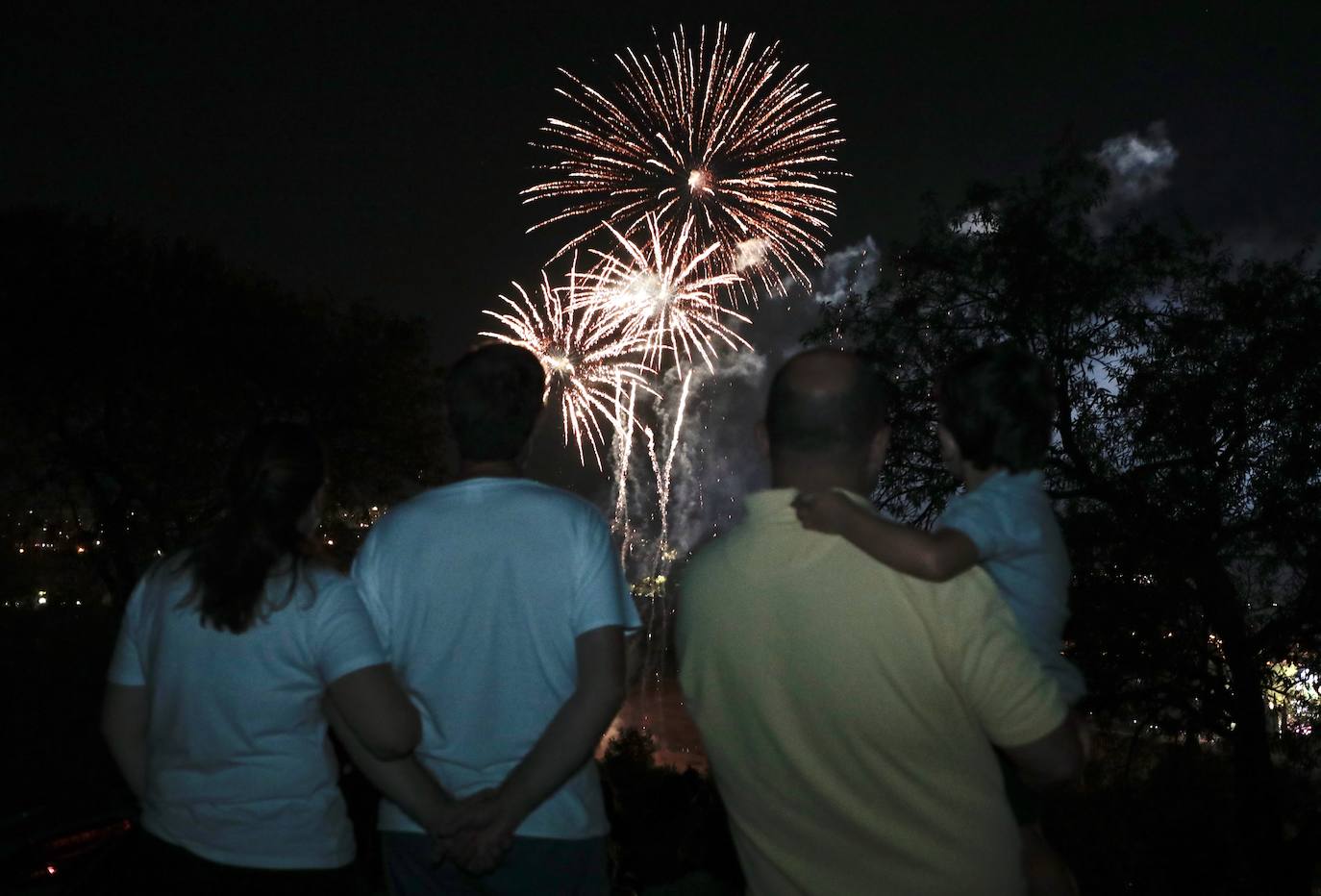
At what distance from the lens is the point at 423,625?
2.74 m

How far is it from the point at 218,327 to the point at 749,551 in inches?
951

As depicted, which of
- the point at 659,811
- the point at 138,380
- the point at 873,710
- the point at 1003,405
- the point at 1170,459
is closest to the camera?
the point at 873,710

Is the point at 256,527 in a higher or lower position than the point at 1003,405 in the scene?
lower

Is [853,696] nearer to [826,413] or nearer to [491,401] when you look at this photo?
[826,413]

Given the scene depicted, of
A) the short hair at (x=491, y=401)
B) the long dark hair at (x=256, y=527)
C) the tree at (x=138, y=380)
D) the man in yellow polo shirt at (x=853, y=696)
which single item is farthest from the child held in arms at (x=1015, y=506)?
the tree at (x=138, y=380)

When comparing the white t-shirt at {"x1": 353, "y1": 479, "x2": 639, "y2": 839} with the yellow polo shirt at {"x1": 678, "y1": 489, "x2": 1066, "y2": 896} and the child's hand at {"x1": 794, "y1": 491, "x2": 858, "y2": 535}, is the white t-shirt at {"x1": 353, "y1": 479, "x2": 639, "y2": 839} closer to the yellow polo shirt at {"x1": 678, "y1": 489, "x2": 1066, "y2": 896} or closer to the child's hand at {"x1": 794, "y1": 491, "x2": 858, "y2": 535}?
the yellow polo shirt at {"x1": 678, "y1": 489, "x2": 1066, "y2": 896}

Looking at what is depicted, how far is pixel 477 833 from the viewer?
8.48ft

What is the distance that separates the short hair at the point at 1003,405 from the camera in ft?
9.12

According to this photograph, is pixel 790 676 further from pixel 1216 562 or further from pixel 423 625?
pixel 1216 562

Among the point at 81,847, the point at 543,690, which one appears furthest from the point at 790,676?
the point at 81,847

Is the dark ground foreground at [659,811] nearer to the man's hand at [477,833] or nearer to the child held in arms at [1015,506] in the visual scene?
the man's hand at [477,833]

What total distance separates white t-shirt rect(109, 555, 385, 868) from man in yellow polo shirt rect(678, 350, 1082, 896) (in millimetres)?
942

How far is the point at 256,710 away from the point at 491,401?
911mm

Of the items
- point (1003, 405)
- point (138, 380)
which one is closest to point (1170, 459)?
point (1003, 405)
